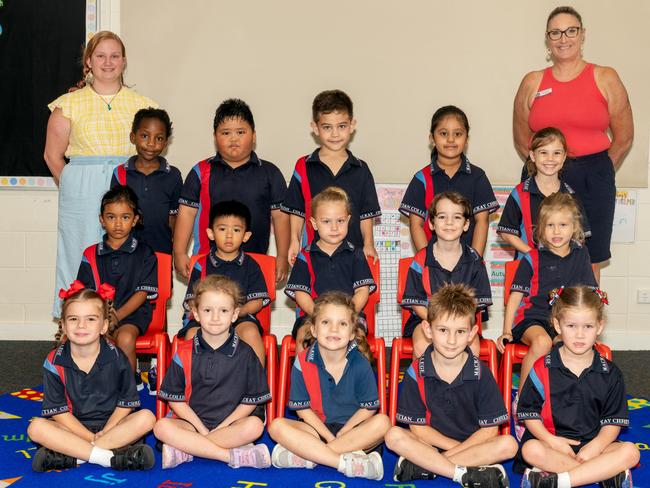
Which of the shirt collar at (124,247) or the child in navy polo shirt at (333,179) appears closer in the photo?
the shirt collar at (124,247)

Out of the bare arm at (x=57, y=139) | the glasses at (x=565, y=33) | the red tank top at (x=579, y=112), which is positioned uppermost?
the glasses at (x=565, y=33)

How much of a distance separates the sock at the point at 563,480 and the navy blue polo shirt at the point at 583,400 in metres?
0.21

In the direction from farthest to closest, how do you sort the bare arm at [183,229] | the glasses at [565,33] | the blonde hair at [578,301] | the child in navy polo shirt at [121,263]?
1. the bare arm at [183,229]
2. the glasses at [565,33]
3. the child in navy polo shirt at [121,263]
4. the blonde hair at [578,301]

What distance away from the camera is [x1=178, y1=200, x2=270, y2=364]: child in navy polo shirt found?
11.5 ft

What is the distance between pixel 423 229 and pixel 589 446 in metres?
1.37

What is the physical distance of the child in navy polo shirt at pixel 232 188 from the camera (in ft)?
12.5

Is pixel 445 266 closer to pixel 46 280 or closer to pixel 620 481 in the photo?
pixel 620 481

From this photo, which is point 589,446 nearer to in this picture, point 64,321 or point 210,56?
point 64,321

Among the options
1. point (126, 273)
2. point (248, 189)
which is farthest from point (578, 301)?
point (126, 273)

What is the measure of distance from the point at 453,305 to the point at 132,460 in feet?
4.09

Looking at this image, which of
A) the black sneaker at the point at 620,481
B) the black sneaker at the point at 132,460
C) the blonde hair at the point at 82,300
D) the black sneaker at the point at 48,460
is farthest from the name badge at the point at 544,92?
the black sneaker at the point at 48,460

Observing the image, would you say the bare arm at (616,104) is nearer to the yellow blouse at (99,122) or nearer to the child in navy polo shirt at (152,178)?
the child in navy polo shirt at (152,178)

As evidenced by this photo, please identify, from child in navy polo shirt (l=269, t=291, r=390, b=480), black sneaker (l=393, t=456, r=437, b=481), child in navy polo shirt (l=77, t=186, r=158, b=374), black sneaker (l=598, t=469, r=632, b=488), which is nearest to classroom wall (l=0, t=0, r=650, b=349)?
child in navy polo shirt (l=77, t=186, r=158, b=374)

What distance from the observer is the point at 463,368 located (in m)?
2.92
